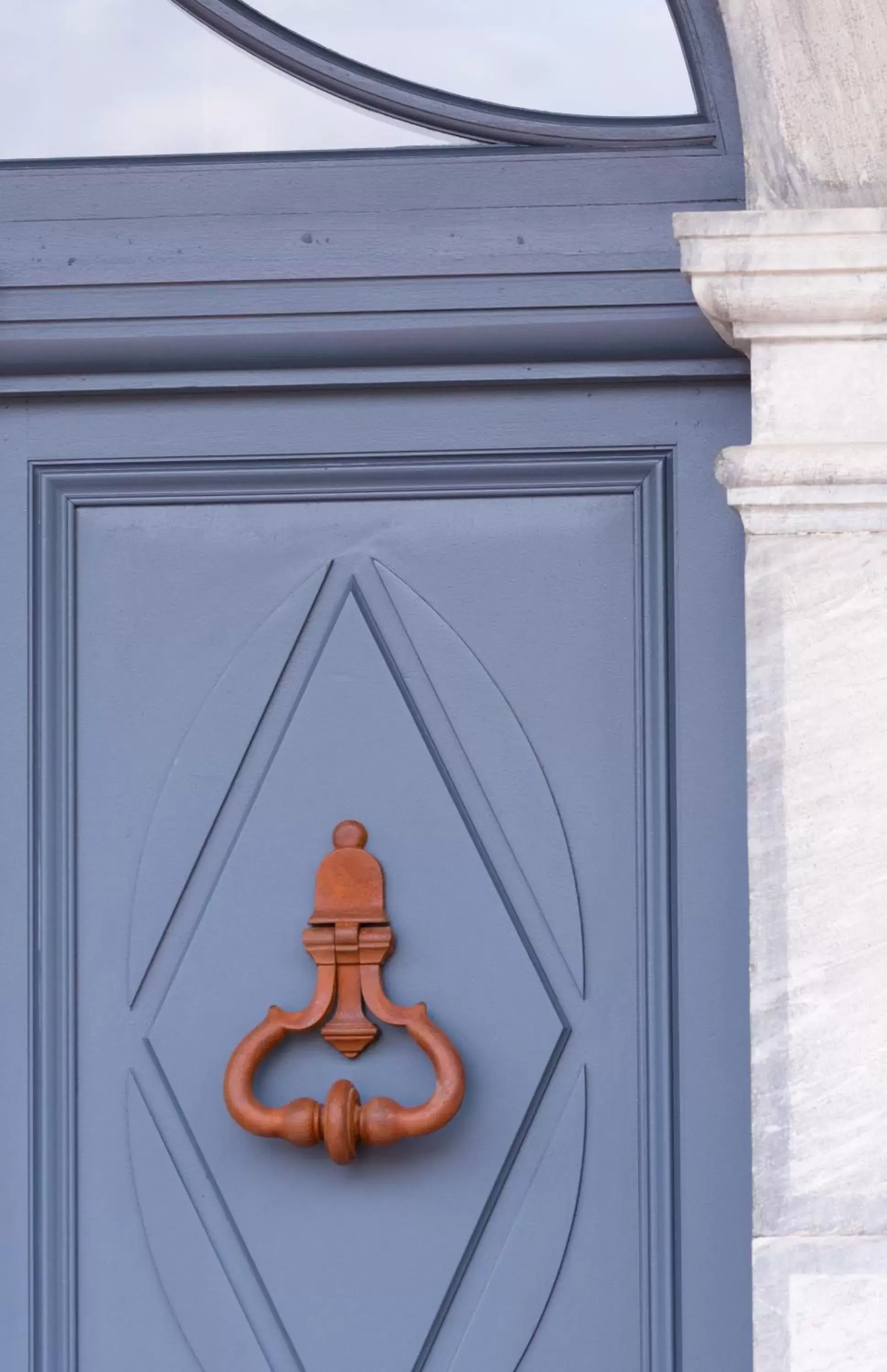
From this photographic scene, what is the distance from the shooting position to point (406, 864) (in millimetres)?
1480

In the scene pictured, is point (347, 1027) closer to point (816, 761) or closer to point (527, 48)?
point (816, 761)

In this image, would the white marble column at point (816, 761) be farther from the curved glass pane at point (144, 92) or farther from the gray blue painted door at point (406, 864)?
the curved glass pane at point (144, 92)

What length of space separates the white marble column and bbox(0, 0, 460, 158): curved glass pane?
434 mm

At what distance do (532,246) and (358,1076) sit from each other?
732mm

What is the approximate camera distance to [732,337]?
132cm

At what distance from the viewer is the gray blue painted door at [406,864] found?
145 centimetres

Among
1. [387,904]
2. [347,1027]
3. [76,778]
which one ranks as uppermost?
[76,778]

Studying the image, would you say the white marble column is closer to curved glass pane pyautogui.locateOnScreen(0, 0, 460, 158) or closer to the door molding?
the door molding

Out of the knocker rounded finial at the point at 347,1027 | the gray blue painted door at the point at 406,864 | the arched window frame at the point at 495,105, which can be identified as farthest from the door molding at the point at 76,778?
the arched window frame at the point at 495,105

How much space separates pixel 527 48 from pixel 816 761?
69 centimetres

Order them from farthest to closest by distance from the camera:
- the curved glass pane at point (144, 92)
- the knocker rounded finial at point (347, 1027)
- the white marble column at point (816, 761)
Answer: the curved glass pane at point (144, 92)
the knocker rounded finial at point (347, 1027)
the white marble column at point (816, 761)

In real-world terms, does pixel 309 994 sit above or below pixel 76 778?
below

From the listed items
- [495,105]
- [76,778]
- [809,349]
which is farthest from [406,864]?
[495,105]

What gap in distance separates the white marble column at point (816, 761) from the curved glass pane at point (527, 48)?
0.92ft
